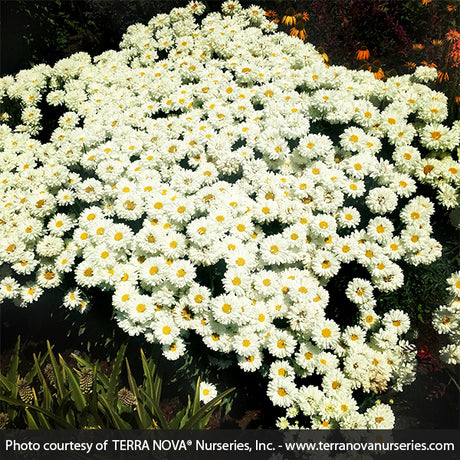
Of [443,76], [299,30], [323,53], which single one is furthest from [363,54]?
[443,76]

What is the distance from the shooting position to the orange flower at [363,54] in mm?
5176

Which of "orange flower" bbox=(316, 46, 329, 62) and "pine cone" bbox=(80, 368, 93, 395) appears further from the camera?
"orange flower" bbox=(316, 46, 329, 62)

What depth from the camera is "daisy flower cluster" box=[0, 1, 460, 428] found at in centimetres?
271

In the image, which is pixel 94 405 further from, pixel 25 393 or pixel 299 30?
pixel 299 30

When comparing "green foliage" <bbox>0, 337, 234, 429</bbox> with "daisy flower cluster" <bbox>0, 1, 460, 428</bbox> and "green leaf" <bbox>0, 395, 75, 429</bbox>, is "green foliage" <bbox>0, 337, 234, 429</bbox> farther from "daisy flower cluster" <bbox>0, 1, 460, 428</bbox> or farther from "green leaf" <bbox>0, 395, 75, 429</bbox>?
"daisy flower cluster" <bbox>0, 1, 460, 428</bbox>

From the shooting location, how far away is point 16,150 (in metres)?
4.19

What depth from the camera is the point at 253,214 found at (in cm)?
298

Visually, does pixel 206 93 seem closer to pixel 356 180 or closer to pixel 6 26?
pixel 356 180

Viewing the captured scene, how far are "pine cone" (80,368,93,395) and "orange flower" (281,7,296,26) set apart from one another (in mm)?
4984

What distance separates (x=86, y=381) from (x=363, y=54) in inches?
202

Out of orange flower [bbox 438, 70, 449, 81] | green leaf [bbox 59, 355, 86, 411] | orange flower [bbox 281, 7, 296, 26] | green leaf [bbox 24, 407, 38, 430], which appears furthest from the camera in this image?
orange flower [bbox 281, 7, 296, 26]

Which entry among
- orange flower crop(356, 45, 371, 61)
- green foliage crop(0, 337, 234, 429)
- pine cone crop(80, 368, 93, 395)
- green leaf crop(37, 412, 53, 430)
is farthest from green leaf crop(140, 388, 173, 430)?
orange flower crop(356, 45, 371, 61)

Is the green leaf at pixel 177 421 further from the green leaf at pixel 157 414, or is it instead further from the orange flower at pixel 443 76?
the orange flower at pixel 443 76

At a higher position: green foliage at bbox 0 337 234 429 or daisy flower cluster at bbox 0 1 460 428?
daisy flower cluster at bbox 0 1 460 428
